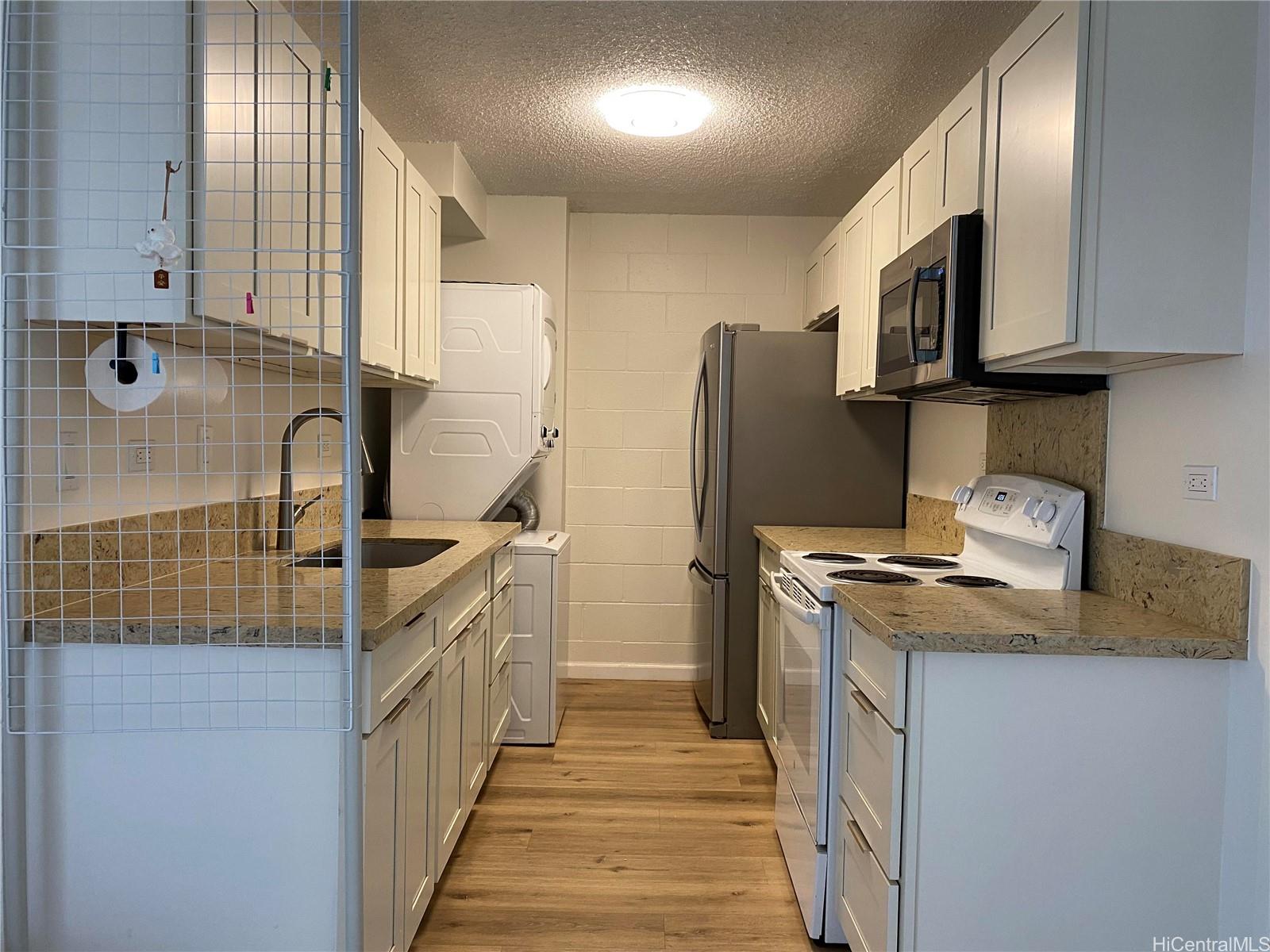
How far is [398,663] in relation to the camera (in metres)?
1.93

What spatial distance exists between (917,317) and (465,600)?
152 cm

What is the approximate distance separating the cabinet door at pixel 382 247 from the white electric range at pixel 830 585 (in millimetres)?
1407

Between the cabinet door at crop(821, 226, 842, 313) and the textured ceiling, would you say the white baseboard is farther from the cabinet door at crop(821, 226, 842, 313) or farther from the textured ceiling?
the textured ceiling

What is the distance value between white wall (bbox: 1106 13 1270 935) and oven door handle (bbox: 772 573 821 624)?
2.71 ft

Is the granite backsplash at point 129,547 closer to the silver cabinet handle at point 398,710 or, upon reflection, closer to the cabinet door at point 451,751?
the silver cabinet handle at point 398,710

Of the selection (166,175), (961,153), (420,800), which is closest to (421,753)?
(420,800)

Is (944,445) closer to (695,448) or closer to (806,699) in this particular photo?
(695,448)

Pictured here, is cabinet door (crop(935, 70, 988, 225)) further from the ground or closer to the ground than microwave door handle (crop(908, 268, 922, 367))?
further from the ground

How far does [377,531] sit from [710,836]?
1.58m

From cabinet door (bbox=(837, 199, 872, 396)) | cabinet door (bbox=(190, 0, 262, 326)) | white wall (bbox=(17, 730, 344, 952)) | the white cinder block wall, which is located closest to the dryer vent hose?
the white cinder block wall

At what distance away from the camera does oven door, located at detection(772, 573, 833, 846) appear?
2254mm

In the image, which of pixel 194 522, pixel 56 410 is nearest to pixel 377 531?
pixel 194 522

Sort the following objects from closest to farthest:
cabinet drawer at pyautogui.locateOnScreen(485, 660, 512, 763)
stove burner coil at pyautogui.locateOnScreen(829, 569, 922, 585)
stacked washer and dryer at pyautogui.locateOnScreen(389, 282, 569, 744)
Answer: stove burner coil at pyautogui.locateOnScreen(829, 569, 922, 585), cabinet drawer at pyautogui.locateOnScreen(485, 660, 512, 763), stacked washer and dryer at pyautogui.locateOnScreen(389, 282, 569, 744)

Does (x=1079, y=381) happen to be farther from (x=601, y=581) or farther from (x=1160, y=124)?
(x=601, y=581)
